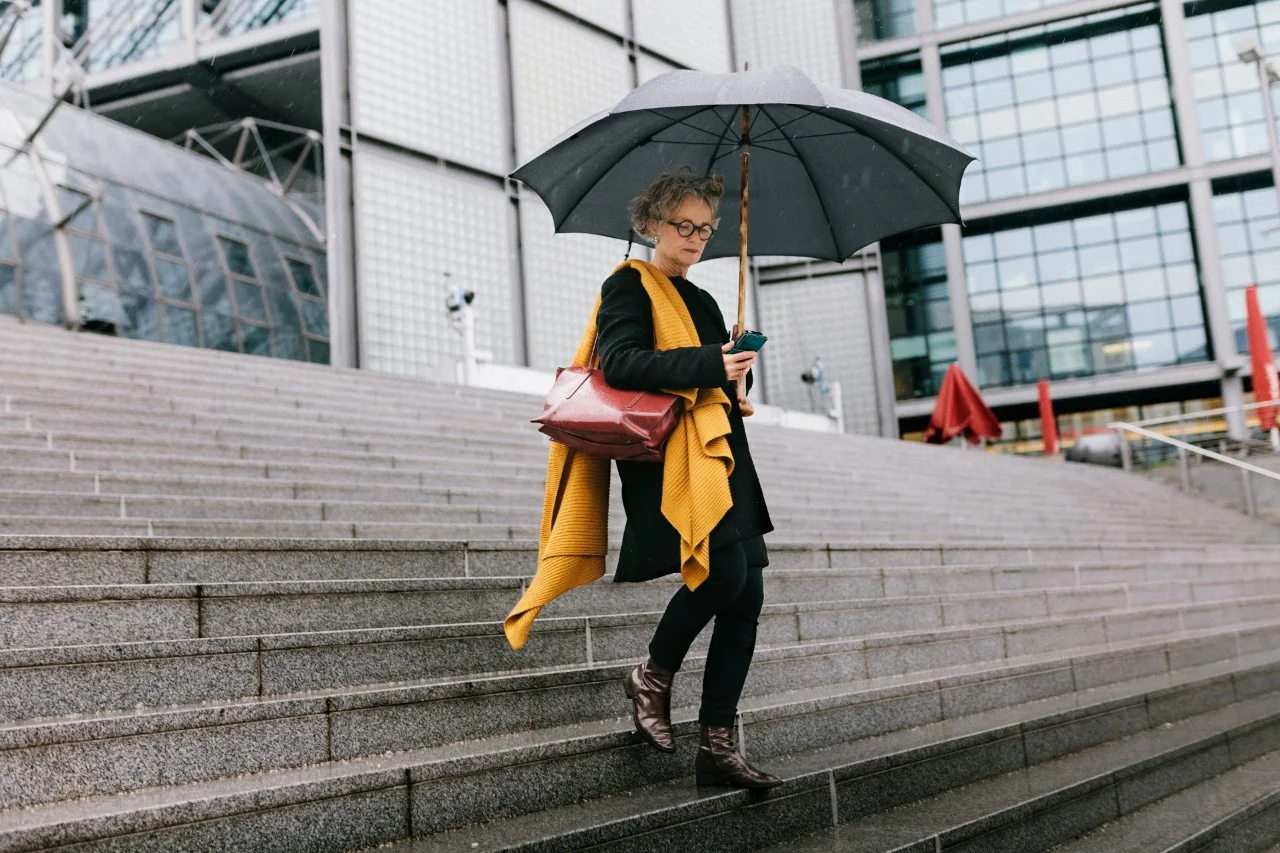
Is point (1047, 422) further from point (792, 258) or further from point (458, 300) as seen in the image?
point (458, 300)

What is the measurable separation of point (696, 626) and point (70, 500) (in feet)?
9.85

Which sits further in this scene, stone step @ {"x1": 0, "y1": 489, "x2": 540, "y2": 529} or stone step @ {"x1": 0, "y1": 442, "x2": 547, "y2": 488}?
stone step @ {"x1": 0, "y1": 442, "x2": 547, "y2": 488}

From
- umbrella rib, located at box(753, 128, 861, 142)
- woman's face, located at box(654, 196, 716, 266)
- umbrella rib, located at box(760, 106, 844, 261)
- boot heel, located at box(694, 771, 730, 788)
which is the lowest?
boot heel, located at box(694, 771, 730, 788)

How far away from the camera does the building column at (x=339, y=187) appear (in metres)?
18.0

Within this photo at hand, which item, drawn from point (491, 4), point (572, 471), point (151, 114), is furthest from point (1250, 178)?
point (572, 471)

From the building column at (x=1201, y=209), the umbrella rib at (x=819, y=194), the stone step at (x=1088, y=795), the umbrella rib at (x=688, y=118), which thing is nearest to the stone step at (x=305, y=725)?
the stone step at (x=1088, y=795)

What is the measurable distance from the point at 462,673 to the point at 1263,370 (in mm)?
18273

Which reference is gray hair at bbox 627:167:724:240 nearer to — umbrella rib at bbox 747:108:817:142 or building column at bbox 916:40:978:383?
umbrella rib at bbox 747:108:817:142

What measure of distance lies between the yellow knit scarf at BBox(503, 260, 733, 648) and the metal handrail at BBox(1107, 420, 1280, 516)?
14.2 metres

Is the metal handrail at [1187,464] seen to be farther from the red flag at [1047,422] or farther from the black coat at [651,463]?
the black coat at [651,463]

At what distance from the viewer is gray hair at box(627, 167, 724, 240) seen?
3.12m

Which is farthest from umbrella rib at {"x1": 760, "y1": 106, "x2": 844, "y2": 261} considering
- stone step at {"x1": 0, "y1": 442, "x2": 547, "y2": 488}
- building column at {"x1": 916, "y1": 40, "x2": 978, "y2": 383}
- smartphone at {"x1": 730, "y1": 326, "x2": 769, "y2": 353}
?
building column at {"x1": 916, "y1": 40, "x2": 978, "y2": 383}

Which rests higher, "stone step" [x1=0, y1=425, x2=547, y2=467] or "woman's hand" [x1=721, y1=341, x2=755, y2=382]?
"stone step" [x1=0, y1=425, x2=547, y2=467]

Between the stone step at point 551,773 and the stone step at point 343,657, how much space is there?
11.2 inches
